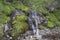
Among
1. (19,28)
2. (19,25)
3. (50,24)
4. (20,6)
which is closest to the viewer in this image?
(19,28)

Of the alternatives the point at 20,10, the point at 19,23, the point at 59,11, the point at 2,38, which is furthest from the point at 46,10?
the point at 2,38

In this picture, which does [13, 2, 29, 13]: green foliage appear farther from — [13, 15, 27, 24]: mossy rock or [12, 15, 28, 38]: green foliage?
[12, 15, 28, 38]: green foliage

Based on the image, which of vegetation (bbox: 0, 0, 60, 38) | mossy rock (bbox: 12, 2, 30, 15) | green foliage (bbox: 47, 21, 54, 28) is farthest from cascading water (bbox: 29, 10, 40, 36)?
green foliage (bbox: 47, 21, 54, 28)

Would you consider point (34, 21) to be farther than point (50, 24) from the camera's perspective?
No

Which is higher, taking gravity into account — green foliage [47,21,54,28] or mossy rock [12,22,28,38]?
mossy rock [12,22,28,38]

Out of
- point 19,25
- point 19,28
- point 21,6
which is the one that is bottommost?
point 19,28

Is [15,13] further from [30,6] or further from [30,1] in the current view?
[30,1]

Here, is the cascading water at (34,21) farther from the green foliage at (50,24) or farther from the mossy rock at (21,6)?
the green foliage at (50,24)

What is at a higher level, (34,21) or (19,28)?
(34,21)

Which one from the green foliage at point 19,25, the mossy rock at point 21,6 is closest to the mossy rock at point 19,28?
the green foliage at point 19,25

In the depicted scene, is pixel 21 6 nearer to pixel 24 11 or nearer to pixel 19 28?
pixel 24 11

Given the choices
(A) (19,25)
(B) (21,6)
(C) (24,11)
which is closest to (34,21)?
(A) (19,25)
